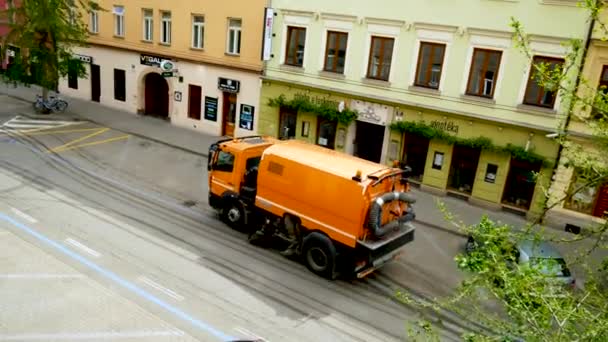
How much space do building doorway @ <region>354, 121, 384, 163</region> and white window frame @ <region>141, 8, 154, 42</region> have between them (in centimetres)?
1353

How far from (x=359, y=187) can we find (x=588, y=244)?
339 inches

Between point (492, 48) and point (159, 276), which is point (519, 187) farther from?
point (159, 276)

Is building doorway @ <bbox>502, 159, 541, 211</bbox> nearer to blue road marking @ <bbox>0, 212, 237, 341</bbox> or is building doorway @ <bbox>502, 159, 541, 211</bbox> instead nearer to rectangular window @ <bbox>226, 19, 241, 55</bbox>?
blue road marking @ <bbox>0, 212, 237, 341</bbox>

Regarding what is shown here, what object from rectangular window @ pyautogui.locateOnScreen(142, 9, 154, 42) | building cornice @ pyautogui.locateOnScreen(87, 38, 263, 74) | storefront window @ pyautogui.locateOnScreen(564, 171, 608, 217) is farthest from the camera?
rectangular window @ pyautogui.locateOnScreen(142, 9, 154, 42)

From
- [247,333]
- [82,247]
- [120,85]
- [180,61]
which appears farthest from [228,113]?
[247,333]

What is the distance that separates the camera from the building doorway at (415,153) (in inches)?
770

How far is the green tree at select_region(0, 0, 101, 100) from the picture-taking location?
23.8m

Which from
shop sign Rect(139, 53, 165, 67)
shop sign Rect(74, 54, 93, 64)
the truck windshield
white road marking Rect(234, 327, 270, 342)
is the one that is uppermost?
shop sign Rect(139, 53, 165, 67)

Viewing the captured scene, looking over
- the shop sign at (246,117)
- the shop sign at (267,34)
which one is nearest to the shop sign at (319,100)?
the shop sign at (267,34)

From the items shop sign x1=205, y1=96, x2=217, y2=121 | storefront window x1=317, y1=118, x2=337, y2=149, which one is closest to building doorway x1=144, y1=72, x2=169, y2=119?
shop sign x1=205, y1=96, x2=217, y2=121

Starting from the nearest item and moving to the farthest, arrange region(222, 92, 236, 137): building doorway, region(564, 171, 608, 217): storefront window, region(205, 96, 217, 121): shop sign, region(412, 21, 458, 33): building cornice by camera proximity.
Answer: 1. region(564, 171, 608, 217): storefront window
2. region(412, 21, 458, 33): building cornice
3. region(222, 92, 236, 137): building doorway
4. region(205, 96, 217, 121): shop sign

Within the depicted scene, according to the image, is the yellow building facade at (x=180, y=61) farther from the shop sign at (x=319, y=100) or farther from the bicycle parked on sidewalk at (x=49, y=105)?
the bicycle parked on sidewalk at (x=49, y=105)

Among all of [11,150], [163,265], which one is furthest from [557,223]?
[11,150]

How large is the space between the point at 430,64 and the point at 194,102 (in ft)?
43.1
